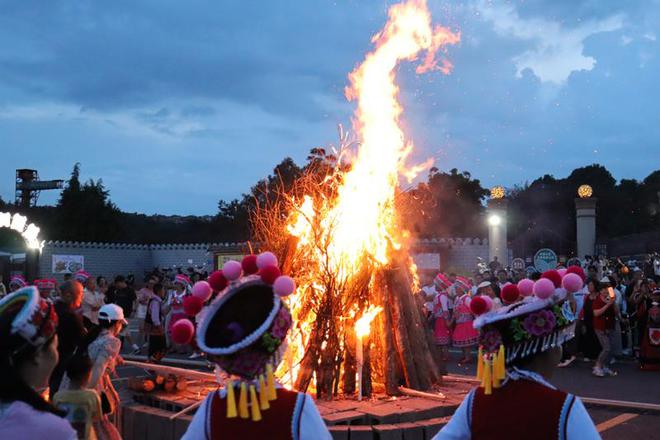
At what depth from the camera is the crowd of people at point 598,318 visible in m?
12.1

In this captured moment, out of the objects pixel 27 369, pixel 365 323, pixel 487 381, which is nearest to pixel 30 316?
pixel 27 369

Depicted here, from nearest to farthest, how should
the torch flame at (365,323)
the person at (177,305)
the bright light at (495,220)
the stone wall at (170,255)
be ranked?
the torch flame at (365,323), the person at (177,305), the bright light at (495,220), the stone wall at (170,255)

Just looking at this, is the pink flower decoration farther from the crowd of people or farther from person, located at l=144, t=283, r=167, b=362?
person, located at l=144, t=283, r=167, b=362

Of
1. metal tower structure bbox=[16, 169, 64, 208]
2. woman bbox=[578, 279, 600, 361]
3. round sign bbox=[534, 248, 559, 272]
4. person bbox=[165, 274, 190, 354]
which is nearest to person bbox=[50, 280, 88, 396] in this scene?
person bbox=[165, 274, 190, 354]

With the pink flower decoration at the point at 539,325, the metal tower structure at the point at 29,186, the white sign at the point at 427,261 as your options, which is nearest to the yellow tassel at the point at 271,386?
the pink flower decoration at the point at 539,325

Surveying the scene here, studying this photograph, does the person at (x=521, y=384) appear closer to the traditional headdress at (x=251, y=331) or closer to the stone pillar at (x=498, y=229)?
the traditional headdress at (x=251, y=331)

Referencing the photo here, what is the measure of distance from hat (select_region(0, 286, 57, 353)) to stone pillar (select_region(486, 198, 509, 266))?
20420 mm

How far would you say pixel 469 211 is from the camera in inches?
1351

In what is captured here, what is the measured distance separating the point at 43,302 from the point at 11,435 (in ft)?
1.94

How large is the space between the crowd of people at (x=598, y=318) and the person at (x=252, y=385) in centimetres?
830

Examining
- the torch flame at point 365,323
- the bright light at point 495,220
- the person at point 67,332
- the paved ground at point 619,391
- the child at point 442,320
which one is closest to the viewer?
the person at point 67,332

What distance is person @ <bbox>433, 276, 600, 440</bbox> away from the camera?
9.43ft


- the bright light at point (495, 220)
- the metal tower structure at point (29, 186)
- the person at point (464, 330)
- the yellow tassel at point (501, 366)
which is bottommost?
the person at point (464, 330)

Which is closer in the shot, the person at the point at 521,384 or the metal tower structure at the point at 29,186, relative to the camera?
the person at the point at 521,384
